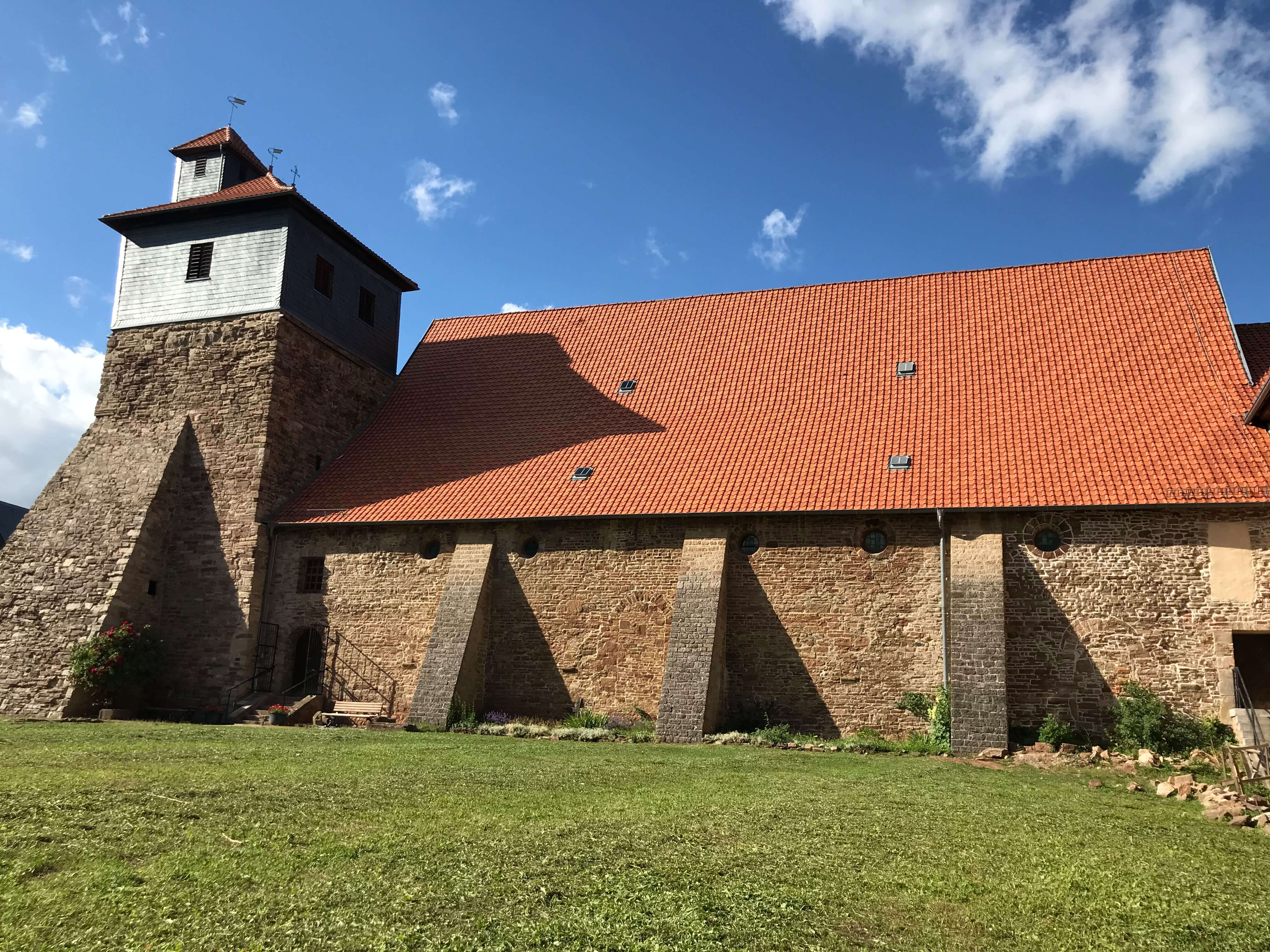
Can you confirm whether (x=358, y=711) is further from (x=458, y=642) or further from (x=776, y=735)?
(x=776, y=735)

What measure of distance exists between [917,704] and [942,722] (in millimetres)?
640

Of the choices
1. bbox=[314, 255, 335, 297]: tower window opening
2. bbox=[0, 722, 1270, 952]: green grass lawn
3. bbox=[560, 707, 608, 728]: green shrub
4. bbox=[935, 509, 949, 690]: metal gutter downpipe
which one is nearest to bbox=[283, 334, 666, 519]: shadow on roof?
bbox=[314, 255, 335, 297]: tower window opening

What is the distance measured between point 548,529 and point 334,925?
1195 centimetres

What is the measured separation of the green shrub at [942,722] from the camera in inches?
529

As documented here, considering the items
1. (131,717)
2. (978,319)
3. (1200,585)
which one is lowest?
(131,717)

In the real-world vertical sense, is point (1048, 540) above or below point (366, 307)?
below

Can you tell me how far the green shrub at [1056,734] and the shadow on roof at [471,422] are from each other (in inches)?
339

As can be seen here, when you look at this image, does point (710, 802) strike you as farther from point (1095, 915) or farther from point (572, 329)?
point (572, 329)

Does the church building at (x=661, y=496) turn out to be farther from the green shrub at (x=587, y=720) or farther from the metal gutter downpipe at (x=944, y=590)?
the green shrub at (x=587, y=720)

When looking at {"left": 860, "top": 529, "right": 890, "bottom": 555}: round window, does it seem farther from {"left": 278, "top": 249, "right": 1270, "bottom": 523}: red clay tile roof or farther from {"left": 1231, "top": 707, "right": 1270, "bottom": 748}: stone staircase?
{"left": 1231, "top": 707, "right": 1270, "bottom": 748}: stone staircase

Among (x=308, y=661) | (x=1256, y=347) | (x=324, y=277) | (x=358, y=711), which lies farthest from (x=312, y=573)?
(x=1256, y=347)

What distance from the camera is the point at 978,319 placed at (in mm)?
18391

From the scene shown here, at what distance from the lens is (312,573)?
18.4 meters

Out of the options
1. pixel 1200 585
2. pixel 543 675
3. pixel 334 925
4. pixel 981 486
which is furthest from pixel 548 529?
pixel 334 925
